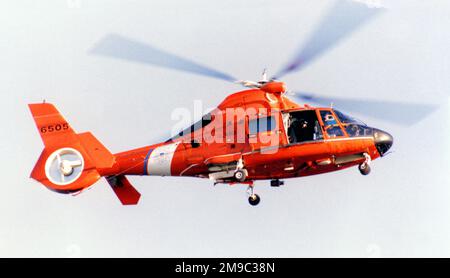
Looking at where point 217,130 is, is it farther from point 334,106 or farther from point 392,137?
point 392,137

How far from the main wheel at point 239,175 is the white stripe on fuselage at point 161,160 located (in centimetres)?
206

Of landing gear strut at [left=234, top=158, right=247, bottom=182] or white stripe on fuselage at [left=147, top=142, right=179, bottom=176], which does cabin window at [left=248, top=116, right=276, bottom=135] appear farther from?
white stripe on fuselage at [left=147, top=142, right=179, bottom=176]

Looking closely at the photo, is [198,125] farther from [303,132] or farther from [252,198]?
[303,132]

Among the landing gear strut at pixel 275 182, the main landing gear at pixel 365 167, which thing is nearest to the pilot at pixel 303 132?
the main landing gear at pixel 365 167

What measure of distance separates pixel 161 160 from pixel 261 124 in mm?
3028

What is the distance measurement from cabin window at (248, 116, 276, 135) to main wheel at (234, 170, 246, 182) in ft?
3.49

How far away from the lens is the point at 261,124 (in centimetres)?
2198

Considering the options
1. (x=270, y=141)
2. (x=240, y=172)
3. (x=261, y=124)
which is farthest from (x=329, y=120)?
(x=240, y=172)

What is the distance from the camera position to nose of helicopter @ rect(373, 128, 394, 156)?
2178cm

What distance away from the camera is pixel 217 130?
2236cm

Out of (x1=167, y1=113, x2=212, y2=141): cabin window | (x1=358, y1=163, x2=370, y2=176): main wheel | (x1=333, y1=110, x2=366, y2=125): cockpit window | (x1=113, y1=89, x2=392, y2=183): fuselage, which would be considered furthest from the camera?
(x1=167, y1=113, x2=212, y2=141): cabin window

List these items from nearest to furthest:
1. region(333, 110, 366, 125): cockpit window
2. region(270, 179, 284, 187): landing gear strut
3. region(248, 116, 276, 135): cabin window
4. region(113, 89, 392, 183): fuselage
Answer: region(113, 89, 392, 183): fuselage, region(248, 116, 276, 135): cabin window, region(333, 110, 366, 125): cockpit window, region(270, 179, 284, 187): landing gear strut

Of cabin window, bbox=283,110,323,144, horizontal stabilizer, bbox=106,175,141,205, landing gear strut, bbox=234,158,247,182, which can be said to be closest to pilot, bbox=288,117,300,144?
cabin window, bbox=283,110,323,144

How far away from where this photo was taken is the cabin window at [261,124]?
21.9 metres
